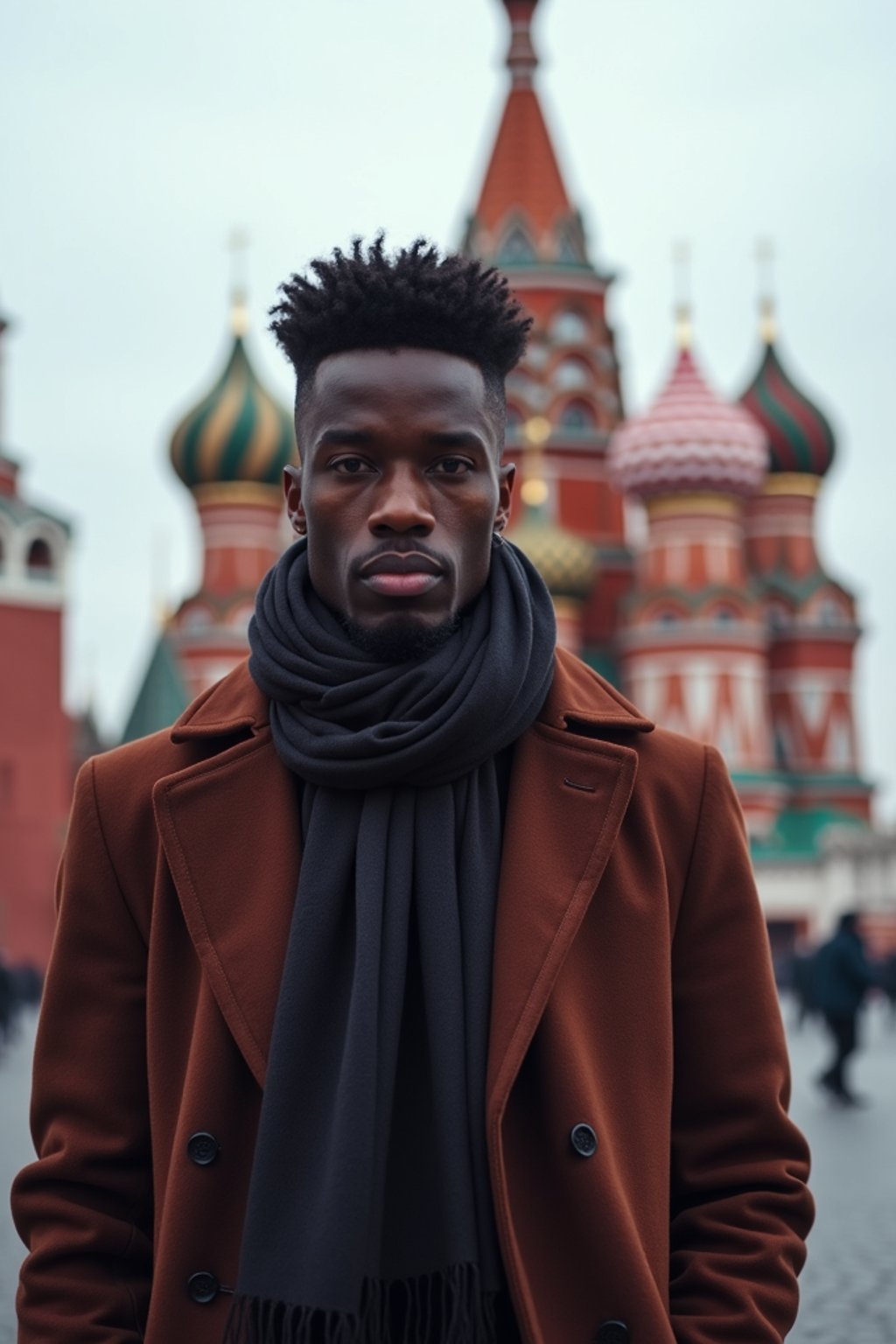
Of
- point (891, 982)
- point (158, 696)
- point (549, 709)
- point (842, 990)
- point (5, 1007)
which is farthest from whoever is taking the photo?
point (158, 696)

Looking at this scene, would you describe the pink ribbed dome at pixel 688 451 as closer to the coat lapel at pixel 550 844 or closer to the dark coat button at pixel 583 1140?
the coat lapel at pixel 550 844

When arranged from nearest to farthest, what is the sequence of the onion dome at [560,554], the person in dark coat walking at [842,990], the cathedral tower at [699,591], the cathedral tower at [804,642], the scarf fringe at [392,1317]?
the scarf fringe at [392,1317], the person in dark coat walking at [842,990], the onion dome at [560,554], the cathedral tower at [699,591], the cathedral tower at [804,642]

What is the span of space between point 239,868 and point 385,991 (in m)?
0.25

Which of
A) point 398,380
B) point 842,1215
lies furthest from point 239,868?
point 842,1215

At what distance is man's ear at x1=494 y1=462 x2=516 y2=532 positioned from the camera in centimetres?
261

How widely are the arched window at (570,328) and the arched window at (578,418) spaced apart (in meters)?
1.43

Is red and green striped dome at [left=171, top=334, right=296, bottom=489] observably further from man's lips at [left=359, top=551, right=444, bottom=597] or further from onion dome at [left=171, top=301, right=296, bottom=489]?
man's lips at [left=359, top=551, right=444, bottom=597]

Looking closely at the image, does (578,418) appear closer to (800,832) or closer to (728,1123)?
(800,832)

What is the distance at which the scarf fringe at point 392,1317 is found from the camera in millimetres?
2180

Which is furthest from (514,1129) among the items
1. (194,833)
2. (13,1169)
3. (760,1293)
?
(13,1169)

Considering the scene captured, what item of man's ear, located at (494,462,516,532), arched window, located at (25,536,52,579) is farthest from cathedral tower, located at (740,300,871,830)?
man's ear, located at (494,462,516,532)

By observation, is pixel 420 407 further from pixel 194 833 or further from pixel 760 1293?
pixel 760 1293

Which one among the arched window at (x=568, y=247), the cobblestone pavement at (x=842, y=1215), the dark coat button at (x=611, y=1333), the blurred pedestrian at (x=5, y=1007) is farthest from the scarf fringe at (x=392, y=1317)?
the arched window at (x=568, y=247)

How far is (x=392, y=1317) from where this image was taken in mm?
2299
